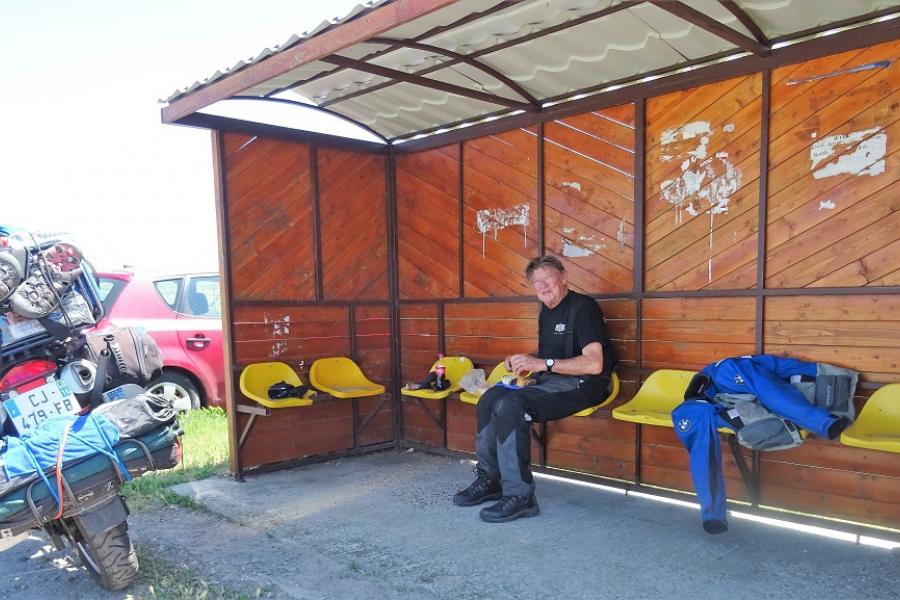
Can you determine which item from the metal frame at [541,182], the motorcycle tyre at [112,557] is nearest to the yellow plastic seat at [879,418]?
the metal frame at [541,182]

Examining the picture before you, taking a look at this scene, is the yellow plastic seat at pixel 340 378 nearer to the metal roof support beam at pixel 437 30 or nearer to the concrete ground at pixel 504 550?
the concrete ground at pixel 504 550

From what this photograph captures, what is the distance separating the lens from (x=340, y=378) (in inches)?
211

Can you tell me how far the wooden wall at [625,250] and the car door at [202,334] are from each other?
152 cm

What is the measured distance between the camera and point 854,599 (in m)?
2.78

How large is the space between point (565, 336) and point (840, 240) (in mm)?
1583

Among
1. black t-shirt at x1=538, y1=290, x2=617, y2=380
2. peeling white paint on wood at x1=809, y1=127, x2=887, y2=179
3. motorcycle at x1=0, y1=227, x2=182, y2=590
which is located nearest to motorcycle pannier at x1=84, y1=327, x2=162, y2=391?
motorcycle at x1=0, y1=227, x2=182, y2=590

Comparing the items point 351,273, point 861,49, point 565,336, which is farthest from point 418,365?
point 861,49

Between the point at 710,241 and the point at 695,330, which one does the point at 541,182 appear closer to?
the point at 710,241

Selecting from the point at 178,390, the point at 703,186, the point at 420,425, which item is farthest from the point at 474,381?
the point at 178,390

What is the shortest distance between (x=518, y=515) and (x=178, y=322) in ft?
12.7

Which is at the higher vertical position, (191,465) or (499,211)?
(499,211)

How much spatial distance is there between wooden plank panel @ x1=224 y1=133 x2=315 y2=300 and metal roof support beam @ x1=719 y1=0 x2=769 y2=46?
10.4 feet

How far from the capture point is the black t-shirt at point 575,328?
13.4 ft

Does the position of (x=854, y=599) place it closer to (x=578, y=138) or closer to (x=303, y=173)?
(x=578, y=138)
